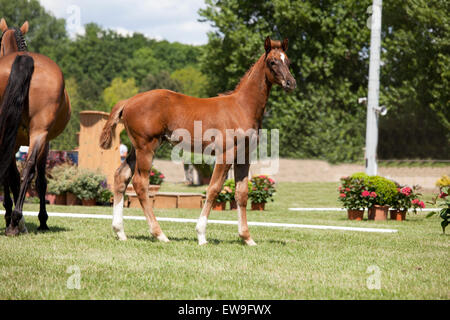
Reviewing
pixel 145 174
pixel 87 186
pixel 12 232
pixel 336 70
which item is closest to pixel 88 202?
pixel 87 186

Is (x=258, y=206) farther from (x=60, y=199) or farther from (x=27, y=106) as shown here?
(x=27, y=106)

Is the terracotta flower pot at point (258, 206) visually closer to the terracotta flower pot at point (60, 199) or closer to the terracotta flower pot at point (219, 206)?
the terracotta flower pot at point (219, 206)

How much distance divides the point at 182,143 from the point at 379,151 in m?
29.0

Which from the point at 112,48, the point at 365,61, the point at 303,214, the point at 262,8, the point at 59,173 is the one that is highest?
the point at 112,48

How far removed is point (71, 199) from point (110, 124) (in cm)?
931

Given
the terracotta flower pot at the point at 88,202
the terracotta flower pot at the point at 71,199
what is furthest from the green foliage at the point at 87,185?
the terracotta flower pot at the point at 71,199

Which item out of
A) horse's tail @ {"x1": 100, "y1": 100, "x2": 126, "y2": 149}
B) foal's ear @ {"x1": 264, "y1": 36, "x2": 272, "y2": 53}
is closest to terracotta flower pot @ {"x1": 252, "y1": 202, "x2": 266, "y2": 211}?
horse's tail @ {"x1": 100, "y1": 100, "x2": 126, "y2": 149}

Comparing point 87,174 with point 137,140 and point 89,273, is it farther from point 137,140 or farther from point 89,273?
point 89,273

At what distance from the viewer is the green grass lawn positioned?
4953mm

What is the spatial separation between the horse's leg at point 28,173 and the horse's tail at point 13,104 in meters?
0.37

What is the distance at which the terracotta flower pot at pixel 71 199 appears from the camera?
16797mm

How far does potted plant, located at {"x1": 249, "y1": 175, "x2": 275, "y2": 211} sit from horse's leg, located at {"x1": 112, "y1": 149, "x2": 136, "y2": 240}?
8750 millimetres
